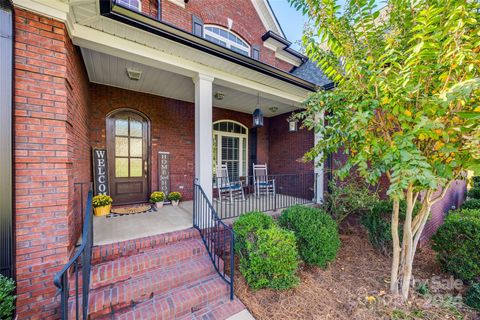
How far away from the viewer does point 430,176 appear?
1439 mm

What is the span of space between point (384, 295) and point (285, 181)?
436 centimetres

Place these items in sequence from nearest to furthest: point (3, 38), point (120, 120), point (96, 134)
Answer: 1. point (3, 38)
2. point (96, 134)
3. point (120, 120)

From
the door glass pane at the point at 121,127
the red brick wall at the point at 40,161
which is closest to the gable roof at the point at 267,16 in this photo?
the door glass pane at the point at 121,127

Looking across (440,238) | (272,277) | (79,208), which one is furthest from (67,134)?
(440,238)

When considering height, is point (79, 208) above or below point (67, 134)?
below

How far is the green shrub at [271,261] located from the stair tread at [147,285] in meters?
0.62

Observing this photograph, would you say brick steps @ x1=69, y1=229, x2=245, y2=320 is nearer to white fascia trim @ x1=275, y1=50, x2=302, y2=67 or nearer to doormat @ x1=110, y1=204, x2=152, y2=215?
doormat @ x1=110, y1=204, x2=152, y2=215

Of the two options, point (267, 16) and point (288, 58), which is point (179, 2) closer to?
point (267, 16)

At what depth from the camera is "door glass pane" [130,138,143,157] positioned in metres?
4.72

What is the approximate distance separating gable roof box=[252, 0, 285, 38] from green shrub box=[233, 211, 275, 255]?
23.9 ft

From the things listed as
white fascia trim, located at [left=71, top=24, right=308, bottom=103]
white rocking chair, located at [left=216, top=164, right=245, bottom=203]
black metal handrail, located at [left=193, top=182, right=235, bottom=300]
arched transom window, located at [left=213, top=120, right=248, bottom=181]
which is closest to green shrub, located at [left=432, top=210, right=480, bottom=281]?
black metal handrail, located at [left=193, top=182, right=235, bottom=300]

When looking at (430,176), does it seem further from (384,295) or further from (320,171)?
(320,171)

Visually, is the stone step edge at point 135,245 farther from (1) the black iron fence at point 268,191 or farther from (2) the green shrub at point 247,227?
(1) the black iron fence at point 268,191

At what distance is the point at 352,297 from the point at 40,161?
400cm
